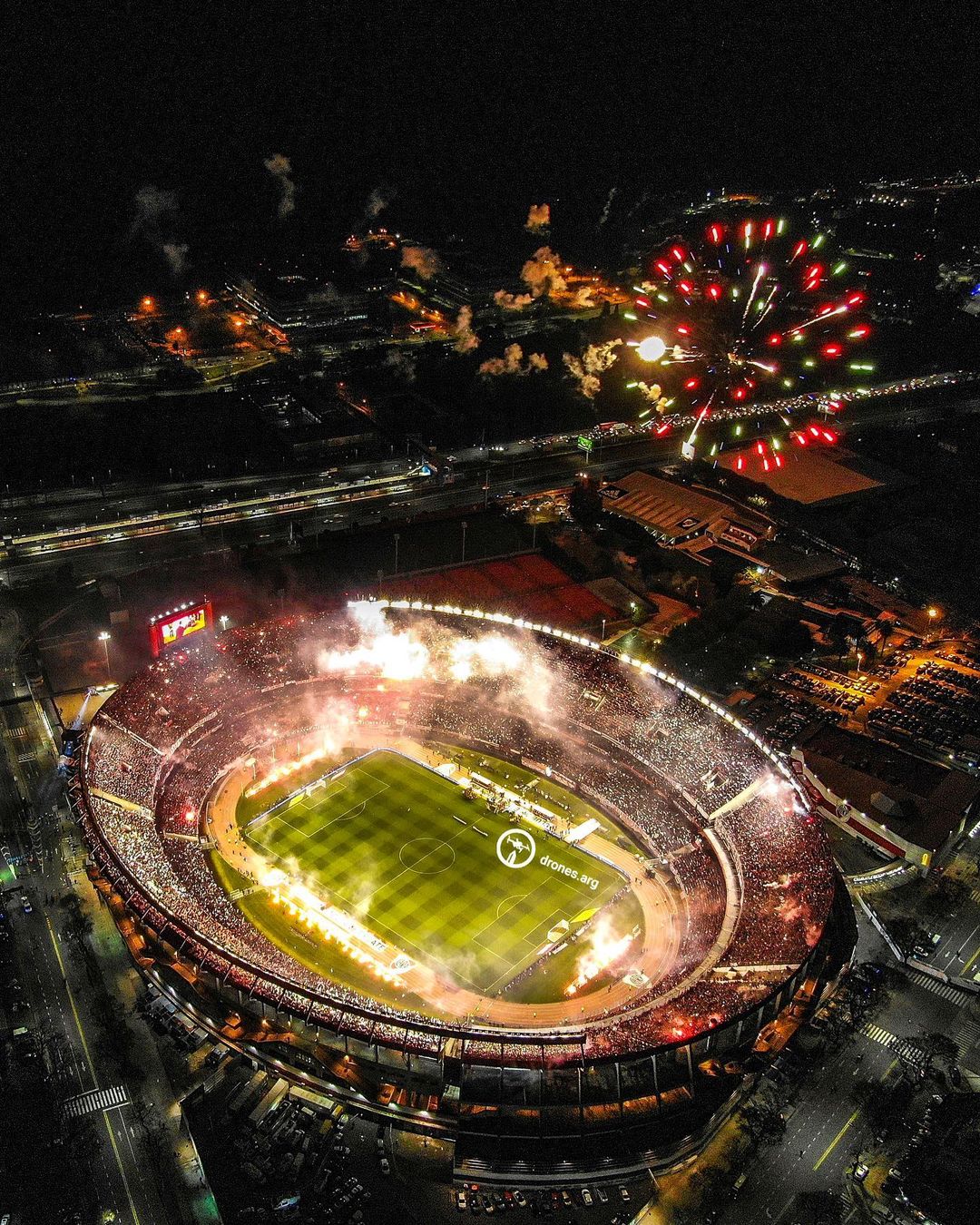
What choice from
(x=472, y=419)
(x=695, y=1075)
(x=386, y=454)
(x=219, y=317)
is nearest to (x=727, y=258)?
(x=472, y=419)

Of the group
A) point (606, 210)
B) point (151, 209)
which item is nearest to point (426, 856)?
point (151, 209)

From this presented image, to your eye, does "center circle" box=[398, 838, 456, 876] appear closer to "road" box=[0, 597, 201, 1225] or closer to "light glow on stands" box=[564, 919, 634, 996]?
"light glow on stands" box=[564, 919, 634, 996]

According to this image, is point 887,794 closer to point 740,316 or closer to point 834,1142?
point 834,1142

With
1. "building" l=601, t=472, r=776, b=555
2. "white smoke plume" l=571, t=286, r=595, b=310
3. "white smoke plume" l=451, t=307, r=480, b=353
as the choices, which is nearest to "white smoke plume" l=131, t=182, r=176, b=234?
"white smoke plume" l=451, t=307, r=480, b=353

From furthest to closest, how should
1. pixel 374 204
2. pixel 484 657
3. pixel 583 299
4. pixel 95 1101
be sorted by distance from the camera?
pixel 374 204, pixel 583 299, pixel 484 657, pixel 95 1101

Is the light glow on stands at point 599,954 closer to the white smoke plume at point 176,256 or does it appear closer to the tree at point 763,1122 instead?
the tree at point 763,1122

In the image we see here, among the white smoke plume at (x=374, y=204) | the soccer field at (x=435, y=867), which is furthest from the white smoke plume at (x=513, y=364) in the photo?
the soccer field at (x=435, y=867)

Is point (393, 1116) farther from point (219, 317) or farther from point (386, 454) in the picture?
point (219, 317)
